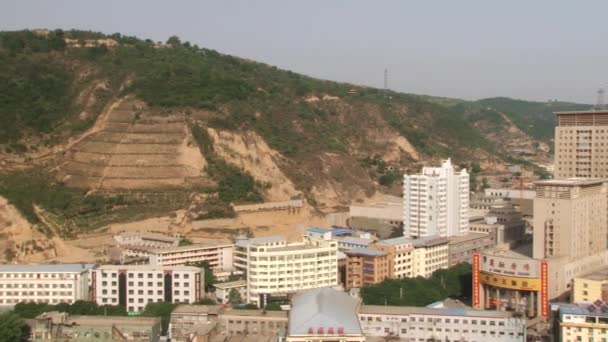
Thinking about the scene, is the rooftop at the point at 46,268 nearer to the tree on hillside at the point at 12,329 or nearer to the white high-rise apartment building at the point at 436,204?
the tree on hillside at the point at 12,329

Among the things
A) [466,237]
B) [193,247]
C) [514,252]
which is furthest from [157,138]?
[514,252]

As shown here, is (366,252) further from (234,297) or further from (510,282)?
(510,282)

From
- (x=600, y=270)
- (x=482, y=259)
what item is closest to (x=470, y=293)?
(x=482, y=259)

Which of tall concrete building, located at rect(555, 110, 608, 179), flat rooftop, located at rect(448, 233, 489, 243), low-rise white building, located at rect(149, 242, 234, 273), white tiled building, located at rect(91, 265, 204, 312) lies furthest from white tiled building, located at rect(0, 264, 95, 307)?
tall concrete building, located at rect(555, 110, 608, 179)

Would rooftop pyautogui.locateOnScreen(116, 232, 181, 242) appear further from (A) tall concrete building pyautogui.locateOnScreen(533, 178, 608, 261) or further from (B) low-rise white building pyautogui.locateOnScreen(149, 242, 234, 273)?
(A) tall concrete building pyautogui.locateOnScreen(533, 178, 608, 261)

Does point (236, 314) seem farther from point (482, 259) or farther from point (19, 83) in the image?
point (19, 83)

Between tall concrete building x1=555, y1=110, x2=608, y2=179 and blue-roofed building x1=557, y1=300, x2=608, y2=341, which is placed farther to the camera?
tall concrete building x1=555, y1=110, x2=608, y2=179
